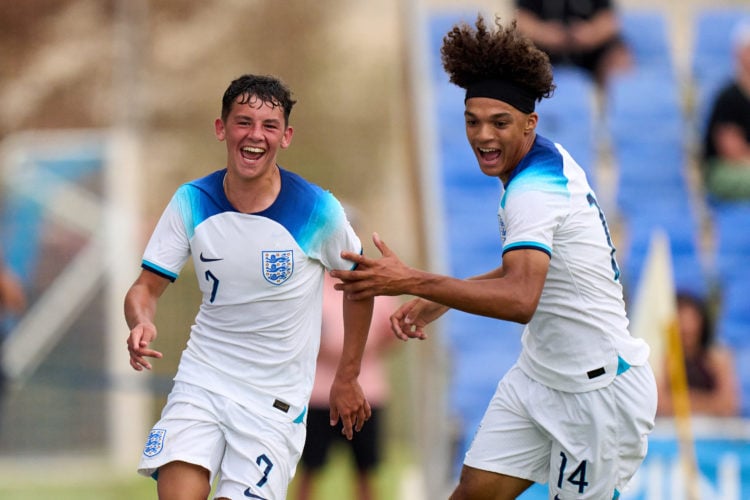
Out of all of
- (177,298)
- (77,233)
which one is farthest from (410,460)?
(77,233)

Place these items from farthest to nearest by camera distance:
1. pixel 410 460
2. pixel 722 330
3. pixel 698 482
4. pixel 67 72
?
1. pixel 67 72
2. pixel 410 460
3. pixel 722 330
4. pixel 698 482

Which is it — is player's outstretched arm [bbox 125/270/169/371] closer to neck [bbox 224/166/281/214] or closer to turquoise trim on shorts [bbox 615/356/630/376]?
neck [bbox 224/166/281/214]

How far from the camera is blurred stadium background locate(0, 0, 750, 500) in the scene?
34.9 ft

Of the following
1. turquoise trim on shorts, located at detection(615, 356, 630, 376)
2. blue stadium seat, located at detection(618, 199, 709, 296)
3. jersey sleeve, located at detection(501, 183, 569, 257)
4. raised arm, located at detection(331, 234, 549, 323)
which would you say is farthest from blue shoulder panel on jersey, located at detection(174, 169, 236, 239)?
blue stadium seat, located at detection(618, 199, 709, 296)

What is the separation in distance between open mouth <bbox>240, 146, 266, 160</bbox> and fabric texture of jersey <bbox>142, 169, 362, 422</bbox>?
22 centimetres

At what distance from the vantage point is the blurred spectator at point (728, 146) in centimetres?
1165

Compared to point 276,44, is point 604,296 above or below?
below

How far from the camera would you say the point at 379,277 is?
482cm

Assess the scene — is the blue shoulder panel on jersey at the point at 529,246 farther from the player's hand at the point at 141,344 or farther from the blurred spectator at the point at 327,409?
the blurred spectator at the point at 327,409

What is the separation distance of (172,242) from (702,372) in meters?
6.06

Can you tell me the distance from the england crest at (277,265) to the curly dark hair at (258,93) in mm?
574

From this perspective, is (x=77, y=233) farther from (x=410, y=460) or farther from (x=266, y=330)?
(x=266, y=330)

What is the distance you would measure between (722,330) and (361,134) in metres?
12.8

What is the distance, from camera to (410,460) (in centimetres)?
1363
